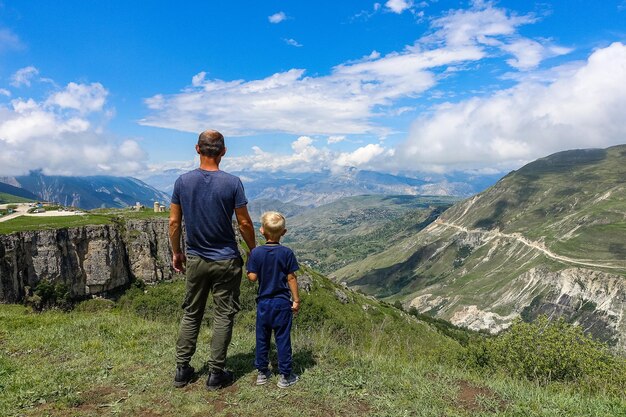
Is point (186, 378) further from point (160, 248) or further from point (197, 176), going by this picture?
point (160, 248)

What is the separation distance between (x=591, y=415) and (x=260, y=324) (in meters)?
6.63

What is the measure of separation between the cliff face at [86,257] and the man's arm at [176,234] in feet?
271

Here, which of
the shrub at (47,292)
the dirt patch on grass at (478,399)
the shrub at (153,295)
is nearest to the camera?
the dirt patch on grass at (478,399)

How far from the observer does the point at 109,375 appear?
8516mm

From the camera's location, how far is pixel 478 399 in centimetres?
759

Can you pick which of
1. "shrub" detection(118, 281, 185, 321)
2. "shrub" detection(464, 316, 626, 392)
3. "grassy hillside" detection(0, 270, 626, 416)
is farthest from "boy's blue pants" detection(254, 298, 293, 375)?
"shrub" detection(118, 281, 185, 321)

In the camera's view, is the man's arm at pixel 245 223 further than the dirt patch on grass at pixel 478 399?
Yes

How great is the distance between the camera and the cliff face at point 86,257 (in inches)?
2918

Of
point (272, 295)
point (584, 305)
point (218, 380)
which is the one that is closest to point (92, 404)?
point (218, 380)

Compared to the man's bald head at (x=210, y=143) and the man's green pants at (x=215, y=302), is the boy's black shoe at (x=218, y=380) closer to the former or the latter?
the man's green pants at (x=215, y=302)

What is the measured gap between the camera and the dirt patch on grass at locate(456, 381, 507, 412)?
287 inches

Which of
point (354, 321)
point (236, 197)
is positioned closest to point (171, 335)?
point (236, 197)

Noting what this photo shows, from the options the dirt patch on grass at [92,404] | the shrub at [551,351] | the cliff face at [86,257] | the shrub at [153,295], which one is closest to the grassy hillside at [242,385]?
the dirt patch on grass at [92,404]

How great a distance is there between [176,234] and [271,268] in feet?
7.58
